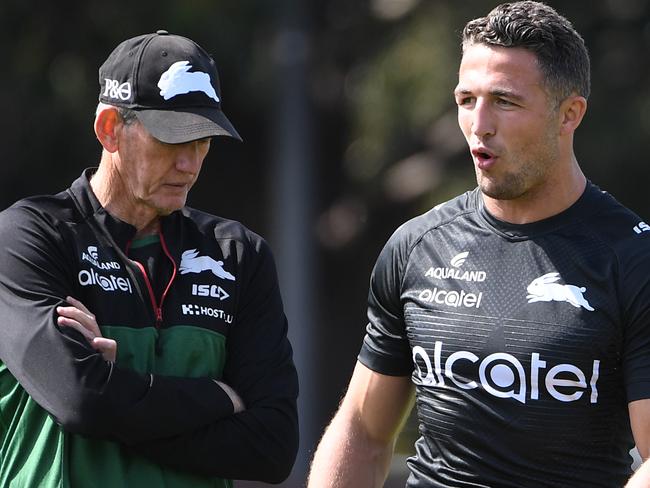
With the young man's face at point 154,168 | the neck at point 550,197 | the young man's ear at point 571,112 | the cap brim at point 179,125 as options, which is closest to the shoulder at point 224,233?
the young man's face at point 154,168

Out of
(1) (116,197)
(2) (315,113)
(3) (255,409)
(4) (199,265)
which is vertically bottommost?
(2) (315,113)

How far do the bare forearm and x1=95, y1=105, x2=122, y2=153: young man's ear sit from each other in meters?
1.04

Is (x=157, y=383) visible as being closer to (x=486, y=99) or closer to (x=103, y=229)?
(x=103, y=229)

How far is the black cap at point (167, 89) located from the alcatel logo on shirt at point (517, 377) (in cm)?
83

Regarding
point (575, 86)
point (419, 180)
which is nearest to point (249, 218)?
point (419, 180)

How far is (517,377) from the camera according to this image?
11.8 ft

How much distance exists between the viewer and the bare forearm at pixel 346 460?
13.1 ft

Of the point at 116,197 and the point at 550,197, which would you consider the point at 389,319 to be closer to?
the point at 550,197

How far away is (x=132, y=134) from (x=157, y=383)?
0.64 m

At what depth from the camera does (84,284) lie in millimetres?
3508

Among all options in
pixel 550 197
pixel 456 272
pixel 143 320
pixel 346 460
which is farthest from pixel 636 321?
pixel 143 320

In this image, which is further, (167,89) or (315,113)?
(315,113)

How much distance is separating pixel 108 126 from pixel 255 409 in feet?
2.66

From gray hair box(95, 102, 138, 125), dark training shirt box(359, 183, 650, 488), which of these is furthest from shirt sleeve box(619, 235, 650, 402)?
gray hair box(95, 102, 138, 125)
